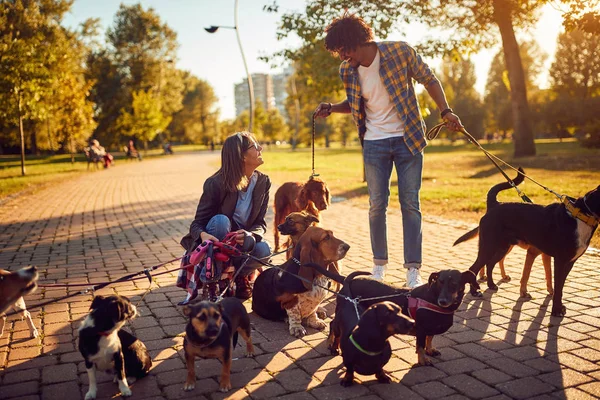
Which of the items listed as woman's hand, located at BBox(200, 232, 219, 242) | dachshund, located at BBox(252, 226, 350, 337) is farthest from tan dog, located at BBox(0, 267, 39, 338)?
dachshund, located at BBox(252, 226, 350, 337)

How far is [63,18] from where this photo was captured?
40.3 meters

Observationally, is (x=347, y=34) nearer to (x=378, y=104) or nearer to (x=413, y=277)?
(x=378, y=104)

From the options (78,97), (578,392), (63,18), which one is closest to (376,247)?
(578,392)

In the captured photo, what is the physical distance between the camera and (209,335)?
3.34 m

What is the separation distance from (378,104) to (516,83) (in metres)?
20.9

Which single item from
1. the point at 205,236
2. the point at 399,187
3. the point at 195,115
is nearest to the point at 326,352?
the point at 205,236

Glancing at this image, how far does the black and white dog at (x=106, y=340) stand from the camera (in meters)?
3.32

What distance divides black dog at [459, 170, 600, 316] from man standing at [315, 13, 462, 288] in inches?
30.0

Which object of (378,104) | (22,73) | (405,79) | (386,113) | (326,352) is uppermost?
(22,73)

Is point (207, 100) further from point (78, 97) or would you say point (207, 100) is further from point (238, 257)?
point (238, 257)

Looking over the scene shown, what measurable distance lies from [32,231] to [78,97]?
2987 centimetres

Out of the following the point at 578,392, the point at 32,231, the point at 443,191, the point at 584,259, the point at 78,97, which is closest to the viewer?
the point at 578,392

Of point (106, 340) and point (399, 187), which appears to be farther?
point (399, 187)

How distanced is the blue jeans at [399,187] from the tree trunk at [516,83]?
1676cm
